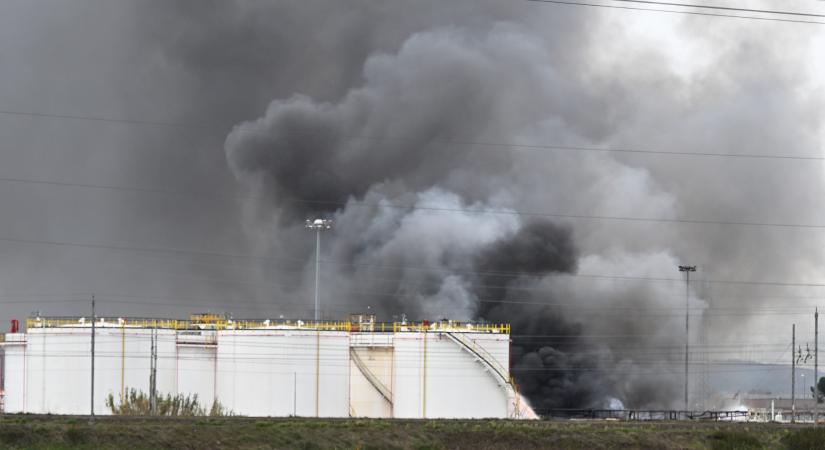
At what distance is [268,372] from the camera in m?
101

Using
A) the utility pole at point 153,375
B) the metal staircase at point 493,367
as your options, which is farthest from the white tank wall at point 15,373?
the metal staircase at point 493,367

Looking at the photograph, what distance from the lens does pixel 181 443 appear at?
6469 cm

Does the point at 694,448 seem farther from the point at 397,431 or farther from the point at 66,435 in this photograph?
the point at 66,435

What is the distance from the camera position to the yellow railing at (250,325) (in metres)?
103

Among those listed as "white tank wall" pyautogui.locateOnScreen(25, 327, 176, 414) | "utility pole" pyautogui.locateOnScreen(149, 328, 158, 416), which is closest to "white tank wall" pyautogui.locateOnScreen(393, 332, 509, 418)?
"utility pole" pyautogui.locateOnScreen(149, 328, 158, 416)

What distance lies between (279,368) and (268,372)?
0.87 m

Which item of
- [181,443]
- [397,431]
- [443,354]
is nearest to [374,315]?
[443,354]

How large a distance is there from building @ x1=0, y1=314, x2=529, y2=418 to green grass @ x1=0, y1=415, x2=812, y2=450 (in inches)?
784

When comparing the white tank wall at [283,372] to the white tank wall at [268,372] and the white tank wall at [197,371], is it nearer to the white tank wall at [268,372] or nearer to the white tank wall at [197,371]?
the white tank wall at [268,372]

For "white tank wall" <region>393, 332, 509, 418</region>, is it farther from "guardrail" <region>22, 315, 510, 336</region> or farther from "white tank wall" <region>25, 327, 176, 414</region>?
"white tank wall" <region>25, 327, 176, 414</region>

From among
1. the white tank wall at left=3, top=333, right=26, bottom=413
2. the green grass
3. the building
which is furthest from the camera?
the white tank wall at left=3, top=333, right=26, bottom=413

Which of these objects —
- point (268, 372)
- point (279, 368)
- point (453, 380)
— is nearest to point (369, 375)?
point (453, 380)

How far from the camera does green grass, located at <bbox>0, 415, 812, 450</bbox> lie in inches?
2509

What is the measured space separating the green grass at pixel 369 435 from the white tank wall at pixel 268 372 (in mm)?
19825
